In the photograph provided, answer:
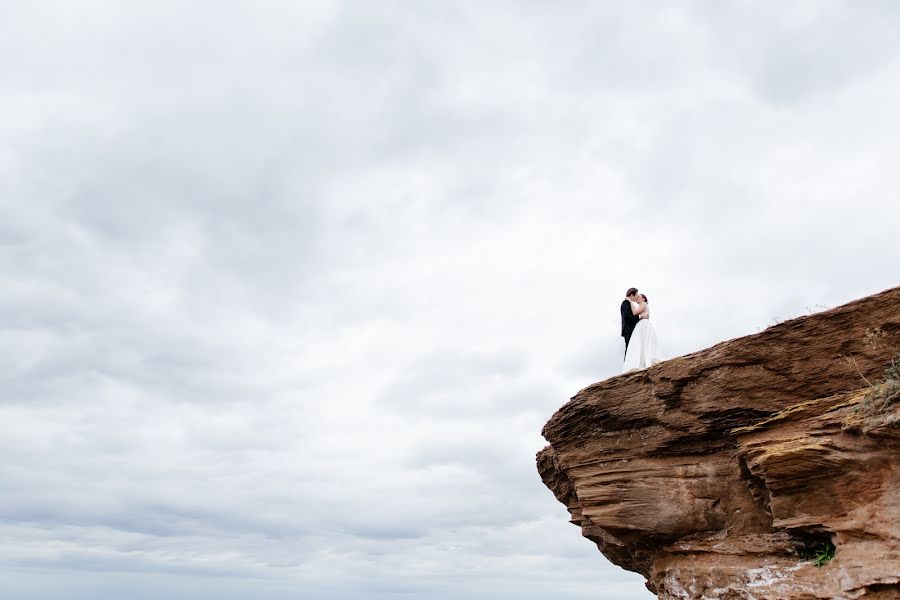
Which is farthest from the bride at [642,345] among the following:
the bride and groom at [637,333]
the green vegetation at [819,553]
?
the green vegetation at [819,553]

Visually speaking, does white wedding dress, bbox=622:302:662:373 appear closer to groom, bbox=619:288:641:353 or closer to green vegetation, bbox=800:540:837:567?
groom, bbox=619:288:641:353

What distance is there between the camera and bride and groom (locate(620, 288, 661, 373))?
2077cm

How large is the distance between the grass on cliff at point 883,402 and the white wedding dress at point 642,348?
679 centimetres

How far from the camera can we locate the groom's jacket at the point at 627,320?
2158 centimetres

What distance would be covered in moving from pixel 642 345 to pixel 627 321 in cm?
101

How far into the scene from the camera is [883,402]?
13.8m

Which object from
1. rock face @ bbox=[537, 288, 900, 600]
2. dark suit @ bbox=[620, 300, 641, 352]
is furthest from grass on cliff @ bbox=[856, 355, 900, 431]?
dark suit @ bbox=[620, 300, 641, 352]

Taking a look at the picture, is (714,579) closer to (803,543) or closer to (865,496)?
(803,543)

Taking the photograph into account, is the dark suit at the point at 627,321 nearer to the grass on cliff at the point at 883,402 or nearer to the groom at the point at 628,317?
the groom at the point at 628,317

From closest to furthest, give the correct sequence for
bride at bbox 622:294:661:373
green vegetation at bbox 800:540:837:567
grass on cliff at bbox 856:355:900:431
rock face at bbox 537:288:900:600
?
1. grass on cliff at bbox 856:355:900:431
2. rock face at bbox 537:288:900:600
3. green vegetation at bbox 800:540:837:567
4. bride at bbox 622:294:661:373

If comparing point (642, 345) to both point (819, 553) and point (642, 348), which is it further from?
point (819, 553)

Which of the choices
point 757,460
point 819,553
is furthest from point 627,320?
point 819,553

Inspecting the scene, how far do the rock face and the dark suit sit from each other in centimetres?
278

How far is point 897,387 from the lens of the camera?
44.5 feet
